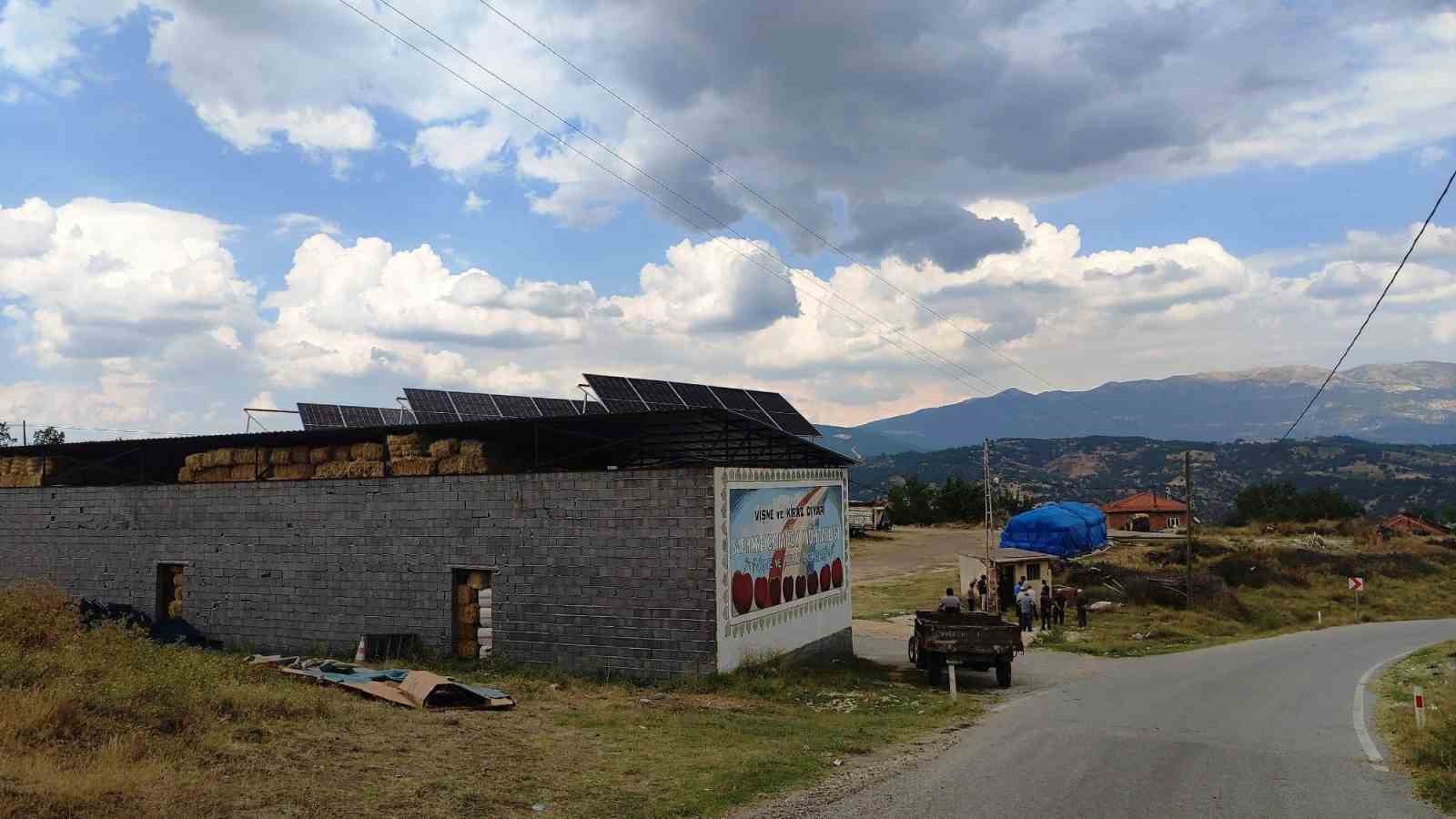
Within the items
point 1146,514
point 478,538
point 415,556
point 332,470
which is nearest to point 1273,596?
point 478,538

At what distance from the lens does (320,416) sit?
34.0 metres

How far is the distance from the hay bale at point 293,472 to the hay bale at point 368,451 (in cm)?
134

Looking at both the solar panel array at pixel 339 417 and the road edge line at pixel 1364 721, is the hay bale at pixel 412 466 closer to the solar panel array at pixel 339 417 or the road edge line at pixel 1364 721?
the solar panel array at pixel 339 417

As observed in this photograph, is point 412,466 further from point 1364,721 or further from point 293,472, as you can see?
point 1364,721

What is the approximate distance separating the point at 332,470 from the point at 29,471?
434 inches

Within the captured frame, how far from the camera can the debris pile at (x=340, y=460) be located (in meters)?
20.5

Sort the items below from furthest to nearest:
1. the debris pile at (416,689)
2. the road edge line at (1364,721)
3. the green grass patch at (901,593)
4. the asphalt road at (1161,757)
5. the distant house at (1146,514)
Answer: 1. the distant house at (1146,514)
2. the green grass patch at (901,593)
3. the debris pile at (416,689)
4. the road edge line at (1364,721)
5. the asphalt road at (1161,757)

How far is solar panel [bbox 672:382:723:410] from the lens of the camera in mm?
29281

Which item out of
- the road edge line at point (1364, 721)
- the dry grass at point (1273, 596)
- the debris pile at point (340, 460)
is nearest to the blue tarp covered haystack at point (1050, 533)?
the dry grass at point (1273, 596)

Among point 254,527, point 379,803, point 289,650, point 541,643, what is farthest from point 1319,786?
point 254,527

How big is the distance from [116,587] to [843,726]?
19531 millimetres

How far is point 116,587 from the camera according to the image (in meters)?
24.2

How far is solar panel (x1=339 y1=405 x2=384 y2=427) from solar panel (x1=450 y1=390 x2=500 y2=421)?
10.5 feet

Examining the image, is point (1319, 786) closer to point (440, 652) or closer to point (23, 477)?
point (440, 652)
